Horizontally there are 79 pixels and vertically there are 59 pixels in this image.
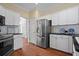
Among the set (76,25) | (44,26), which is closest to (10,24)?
(44,26)

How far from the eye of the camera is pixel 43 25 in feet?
9.98

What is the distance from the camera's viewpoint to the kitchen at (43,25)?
96.1 inches

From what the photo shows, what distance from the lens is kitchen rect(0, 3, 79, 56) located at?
A: 244 centimetres

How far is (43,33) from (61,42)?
1.74ft

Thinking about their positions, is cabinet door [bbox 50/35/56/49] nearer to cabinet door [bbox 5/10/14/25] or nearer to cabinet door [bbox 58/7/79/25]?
cabinet door [bbox 58/7/79/25]

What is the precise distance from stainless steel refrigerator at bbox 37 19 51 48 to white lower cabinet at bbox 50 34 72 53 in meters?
0.14

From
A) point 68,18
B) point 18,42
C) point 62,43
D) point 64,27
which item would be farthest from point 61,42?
point 18,42

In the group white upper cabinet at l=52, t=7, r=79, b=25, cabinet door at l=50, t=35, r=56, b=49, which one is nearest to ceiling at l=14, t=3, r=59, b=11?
white upper cabinet at l=52, t=7, r=79, b=25

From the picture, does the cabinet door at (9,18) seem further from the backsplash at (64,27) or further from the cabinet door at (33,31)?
the backsplash at (64,27)

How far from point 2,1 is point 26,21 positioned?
2.21ft

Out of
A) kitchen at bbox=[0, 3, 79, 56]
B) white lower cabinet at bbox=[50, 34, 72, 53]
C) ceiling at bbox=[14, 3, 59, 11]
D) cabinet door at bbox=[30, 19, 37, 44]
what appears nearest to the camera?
ceiling at bbox=[14, 3, 59, 11]

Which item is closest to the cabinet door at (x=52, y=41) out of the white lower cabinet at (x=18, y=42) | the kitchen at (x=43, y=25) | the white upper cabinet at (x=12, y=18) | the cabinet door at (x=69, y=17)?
the kitchen at (x=43, y=25)

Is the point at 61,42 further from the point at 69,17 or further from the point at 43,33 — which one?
the point at 69,17

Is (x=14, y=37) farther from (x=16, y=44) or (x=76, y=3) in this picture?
(x=76, y=3)
